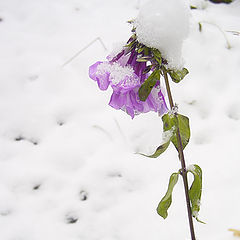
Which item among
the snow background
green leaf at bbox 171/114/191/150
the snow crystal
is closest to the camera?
the snow crystal

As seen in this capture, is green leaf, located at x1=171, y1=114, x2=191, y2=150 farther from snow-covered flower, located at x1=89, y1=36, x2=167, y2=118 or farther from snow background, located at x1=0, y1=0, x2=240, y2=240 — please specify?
snow background, located at x1=0, y1=0, x2=240, y2=240

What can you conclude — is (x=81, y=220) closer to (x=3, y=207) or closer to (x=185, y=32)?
(x=3, y=207)

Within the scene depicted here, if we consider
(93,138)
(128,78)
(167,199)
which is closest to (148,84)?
(128,78)

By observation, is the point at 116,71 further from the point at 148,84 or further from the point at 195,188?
the point at 195,188

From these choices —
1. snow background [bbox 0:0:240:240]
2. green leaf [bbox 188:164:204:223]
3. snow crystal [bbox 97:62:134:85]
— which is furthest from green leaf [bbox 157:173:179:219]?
snow background [bbox 0:0:240:240]

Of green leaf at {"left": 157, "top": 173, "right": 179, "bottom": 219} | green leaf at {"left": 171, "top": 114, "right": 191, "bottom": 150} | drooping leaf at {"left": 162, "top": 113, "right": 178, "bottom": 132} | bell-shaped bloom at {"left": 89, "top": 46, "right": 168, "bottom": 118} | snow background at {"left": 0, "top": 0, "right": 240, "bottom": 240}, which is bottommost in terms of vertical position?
snow background at {"left": 0, "top": 0, "right": 240, "bottom": 240}

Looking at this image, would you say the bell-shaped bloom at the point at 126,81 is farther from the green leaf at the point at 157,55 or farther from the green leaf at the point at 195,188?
the green leaf at the point at 195,188

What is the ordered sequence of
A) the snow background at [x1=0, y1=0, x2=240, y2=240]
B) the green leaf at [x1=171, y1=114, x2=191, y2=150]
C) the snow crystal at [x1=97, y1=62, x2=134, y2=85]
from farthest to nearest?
the snow background at [x1=0, y1=0, x2=240, y2=240] → the green leaf at [x1=171, y1=114, x2=191, y2=150] → the snow crystal at [x1=97, y1=62, x2=134, y2=85]

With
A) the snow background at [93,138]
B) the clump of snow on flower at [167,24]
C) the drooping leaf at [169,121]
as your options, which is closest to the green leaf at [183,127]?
the drooping leaf at [169,121]
